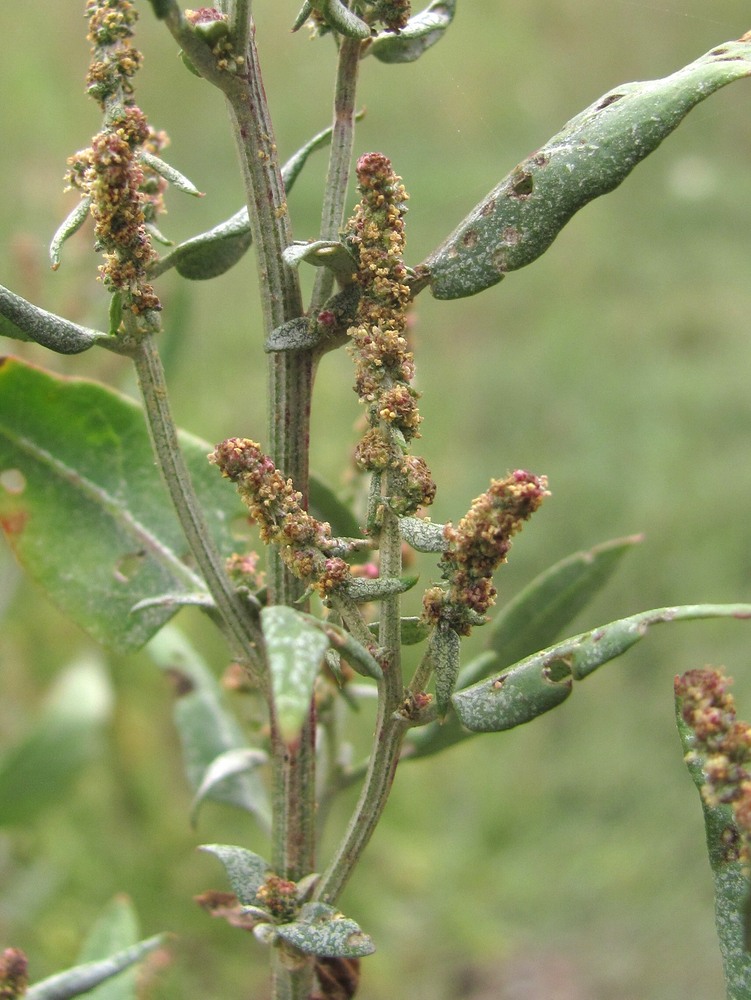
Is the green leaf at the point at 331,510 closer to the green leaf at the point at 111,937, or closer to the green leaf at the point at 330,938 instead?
the green leaf at the point at 330,938

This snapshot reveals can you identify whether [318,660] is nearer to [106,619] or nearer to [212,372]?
[106,619]

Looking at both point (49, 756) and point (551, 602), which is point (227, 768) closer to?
point (551, 602)

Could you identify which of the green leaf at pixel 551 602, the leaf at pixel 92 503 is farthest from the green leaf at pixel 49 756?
the green leaf at pixel 551 602

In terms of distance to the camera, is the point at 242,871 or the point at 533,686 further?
the point at 242,871

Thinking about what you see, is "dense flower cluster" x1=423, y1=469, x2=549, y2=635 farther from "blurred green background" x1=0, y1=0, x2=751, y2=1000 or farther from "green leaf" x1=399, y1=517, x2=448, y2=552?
"blurred green background" x1=0, y1=0, x2=751, y2=1000

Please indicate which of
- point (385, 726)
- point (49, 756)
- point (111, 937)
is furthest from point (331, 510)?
point (49, 756)

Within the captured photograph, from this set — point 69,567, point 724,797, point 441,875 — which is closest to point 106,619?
point 69,567

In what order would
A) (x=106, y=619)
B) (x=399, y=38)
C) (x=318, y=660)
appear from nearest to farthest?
(x=318, y=660) → (x=399, y=38) → (x=106, y=619)
